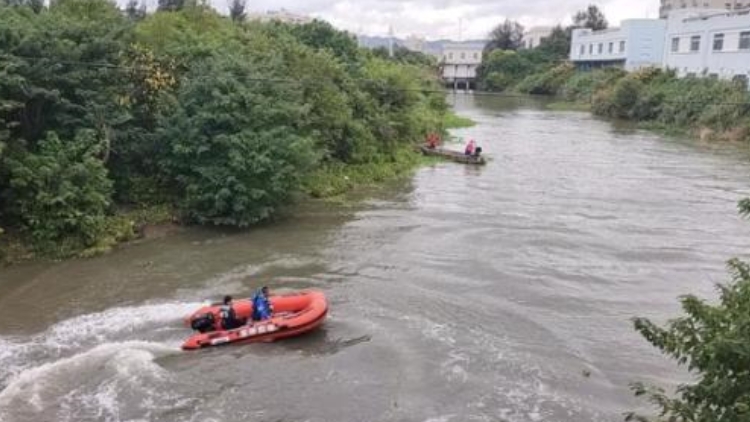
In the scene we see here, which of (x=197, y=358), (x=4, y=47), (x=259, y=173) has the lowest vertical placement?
(x=197, y=358)

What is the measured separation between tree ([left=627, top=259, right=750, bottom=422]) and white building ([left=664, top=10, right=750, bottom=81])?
54553mm

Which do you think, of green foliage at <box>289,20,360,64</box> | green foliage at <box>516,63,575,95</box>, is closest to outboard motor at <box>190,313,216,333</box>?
green foliage at <box>289,20,360,64</box>

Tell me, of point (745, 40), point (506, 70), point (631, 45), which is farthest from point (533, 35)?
point (745, 40)

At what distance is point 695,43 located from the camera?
65.2 meters

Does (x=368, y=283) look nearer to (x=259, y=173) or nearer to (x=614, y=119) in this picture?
(x=259, y=173)

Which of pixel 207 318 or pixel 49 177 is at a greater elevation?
pixel 49 177

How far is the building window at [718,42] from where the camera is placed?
59366 mm

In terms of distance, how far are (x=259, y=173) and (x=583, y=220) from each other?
35.9 feet

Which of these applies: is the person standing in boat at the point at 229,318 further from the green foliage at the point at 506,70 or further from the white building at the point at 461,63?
the white building at the point at 461,63

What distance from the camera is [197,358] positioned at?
14445mm

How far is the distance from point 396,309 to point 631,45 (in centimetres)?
7257

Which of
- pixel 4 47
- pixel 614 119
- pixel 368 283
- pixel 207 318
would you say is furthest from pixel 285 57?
pixel 614 119

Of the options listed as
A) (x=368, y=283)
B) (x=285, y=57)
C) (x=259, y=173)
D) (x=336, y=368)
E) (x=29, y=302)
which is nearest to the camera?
(x=336, y=368)

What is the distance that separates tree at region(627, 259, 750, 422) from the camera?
6.01 metres
